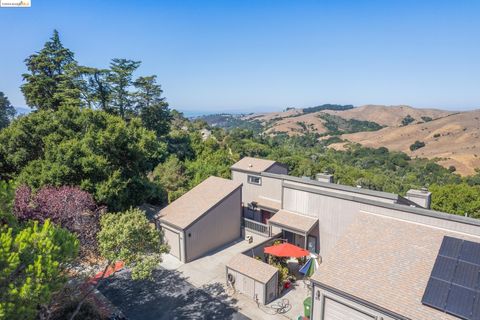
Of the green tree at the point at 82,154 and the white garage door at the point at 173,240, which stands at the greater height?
the green tree at the point at 82,154

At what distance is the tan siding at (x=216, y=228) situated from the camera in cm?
1902

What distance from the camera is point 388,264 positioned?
11.7 meters

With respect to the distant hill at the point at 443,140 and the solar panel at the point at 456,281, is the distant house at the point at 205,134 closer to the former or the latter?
the solar panel at the point at 456,281

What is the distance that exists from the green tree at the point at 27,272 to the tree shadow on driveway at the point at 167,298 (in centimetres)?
756

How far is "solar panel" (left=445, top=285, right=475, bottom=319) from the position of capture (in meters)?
8.95

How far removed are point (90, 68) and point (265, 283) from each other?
37.0 meters

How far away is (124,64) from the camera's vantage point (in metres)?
41.3

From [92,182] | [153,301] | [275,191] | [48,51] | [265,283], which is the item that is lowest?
[153,301]

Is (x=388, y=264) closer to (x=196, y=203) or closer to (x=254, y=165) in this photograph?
(x=196, y=203)

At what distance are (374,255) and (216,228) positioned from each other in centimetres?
1139

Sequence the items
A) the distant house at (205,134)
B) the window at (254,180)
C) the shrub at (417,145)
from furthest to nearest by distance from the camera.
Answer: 1. the shrub at (417,145)
2. the distant house at (205,134)
3. the window at (254,180)

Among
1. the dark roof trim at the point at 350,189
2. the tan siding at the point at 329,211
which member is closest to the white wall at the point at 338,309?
the tan siding at the point at 329,211

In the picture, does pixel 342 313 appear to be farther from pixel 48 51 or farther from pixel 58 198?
pixel 48 51

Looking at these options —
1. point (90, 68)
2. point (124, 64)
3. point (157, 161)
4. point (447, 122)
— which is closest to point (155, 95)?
point (124, 64)
